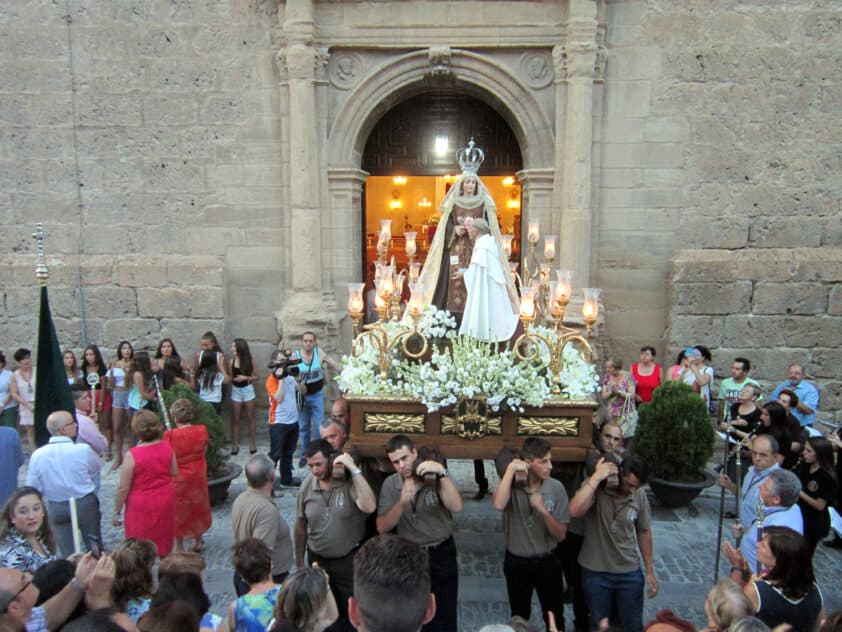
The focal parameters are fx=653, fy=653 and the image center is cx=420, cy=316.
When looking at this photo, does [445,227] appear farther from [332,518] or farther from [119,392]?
[119,392]

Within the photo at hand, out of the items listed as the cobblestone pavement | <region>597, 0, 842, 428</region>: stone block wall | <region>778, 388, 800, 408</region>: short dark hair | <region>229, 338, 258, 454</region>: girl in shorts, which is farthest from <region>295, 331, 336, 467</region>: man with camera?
<region>778, 388, 800, 408</region>: short dark hair

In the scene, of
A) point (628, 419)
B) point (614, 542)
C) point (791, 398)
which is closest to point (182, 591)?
point (614, 542)

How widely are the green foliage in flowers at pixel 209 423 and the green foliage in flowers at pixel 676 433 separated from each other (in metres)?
4.55

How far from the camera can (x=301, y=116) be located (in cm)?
885

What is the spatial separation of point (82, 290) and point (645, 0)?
8720mm

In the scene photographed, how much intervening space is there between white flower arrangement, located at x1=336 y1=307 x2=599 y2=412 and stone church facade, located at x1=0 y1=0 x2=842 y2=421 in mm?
3602

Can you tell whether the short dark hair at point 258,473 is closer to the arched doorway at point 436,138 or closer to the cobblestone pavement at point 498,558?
the cobblestone pavement at point 498,558

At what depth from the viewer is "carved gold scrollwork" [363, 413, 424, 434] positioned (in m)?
5.25

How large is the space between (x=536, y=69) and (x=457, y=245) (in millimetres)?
4132

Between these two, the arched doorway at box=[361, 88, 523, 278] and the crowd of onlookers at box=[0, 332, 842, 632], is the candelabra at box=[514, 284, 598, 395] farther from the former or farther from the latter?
the arched doorway at box=[361, 88, 523, 278]

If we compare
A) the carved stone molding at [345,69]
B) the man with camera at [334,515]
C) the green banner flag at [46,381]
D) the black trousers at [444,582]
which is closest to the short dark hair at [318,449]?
the man with camera at [334,515]

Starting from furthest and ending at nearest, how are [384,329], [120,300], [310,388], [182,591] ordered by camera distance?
[120,300] < [310,388] < [384,329] < [182,591]

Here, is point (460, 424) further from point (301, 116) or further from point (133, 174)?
point (133, 174)

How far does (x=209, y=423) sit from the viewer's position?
696 centimetres
